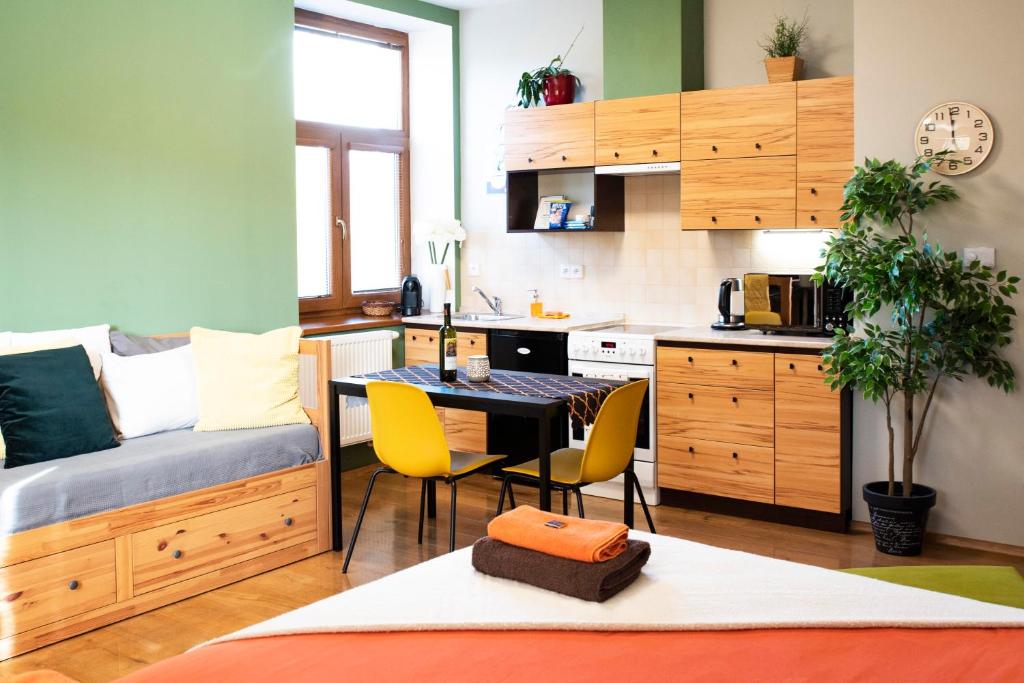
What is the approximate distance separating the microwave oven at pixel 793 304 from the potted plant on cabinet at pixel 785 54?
3.29ft

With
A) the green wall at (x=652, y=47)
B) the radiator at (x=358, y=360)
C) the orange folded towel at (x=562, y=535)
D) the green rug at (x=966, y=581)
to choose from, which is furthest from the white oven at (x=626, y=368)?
the orange folded towel at (x=562, y=535)

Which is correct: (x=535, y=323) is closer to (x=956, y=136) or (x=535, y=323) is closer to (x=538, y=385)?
(x=538, y=385)

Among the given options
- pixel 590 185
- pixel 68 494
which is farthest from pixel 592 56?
pixel 68 494

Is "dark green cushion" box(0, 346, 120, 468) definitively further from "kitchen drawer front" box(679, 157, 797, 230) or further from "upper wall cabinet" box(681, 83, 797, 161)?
"upper wall cabinet" box(681, 83, 797, 161)

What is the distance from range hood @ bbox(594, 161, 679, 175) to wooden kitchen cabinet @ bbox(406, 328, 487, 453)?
3.81 ft

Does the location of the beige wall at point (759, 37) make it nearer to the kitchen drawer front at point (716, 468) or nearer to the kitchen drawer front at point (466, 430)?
the kitchen drawer front at point (716, 468)

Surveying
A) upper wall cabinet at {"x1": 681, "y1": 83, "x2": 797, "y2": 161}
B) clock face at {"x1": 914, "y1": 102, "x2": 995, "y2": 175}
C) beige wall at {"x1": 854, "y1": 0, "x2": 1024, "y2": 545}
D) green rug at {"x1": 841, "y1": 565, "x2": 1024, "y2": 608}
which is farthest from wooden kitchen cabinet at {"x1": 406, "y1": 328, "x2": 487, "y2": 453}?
green rug at {"x1": 841, "y1": 565, "x2": 1024, "y2": 608}

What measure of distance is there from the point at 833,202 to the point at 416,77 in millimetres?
3043

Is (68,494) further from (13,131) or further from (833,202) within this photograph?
(833,202)

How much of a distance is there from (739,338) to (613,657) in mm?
3292

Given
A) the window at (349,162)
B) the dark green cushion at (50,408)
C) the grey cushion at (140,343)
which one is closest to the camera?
the dark green cushion at (50,408)

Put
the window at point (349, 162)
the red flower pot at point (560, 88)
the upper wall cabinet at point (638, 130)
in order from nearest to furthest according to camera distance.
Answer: the upper wall cabinet at point (638, 130)
the red flower pot at point (560, 88)
the window at point (349, 162)

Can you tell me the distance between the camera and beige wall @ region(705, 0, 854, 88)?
5.08m

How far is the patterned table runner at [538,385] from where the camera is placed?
3918 mm
